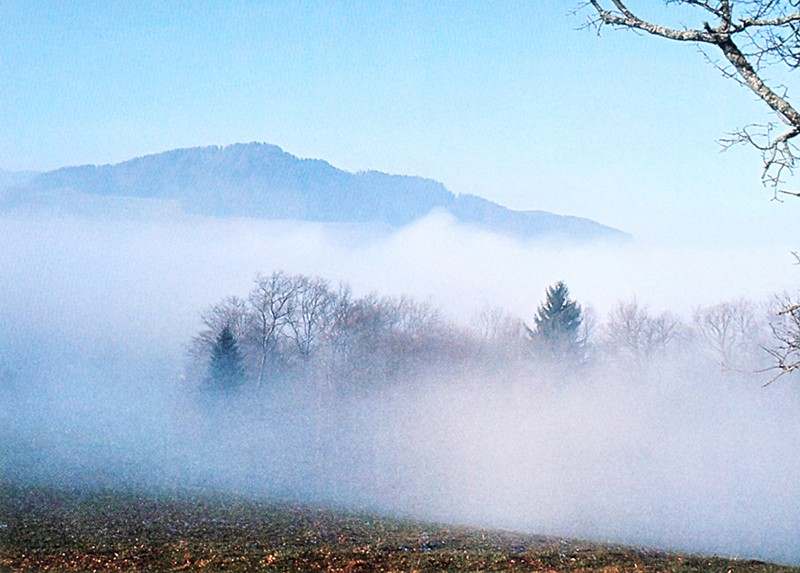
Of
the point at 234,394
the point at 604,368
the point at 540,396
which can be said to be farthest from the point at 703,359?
the point at 234,394

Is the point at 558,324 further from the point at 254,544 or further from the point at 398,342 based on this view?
the point at 254,544

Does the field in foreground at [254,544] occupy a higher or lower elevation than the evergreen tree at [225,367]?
lower

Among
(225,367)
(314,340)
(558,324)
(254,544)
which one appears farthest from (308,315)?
(254,544)

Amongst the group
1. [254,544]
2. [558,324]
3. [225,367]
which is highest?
[558,324]

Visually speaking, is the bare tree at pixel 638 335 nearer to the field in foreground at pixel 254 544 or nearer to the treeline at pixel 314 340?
the treeline at pixel 314 340

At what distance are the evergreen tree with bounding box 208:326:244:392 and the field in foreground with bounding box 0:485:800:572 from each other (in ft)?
93.6

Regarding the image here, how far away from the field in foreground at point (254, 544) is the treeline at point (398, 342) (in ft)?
103

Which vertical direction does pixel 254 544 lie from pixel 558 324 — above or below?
below

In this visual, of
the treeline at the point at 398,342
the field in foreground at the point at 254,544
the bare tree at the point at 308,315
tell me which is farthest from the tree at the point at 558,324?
the field in foreground at the point at 254,544

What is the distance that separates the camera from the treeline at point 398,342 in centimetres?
6212

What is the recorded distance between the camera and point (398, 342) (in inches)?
2776

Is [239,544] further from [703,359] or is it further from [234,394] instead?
[703,359]

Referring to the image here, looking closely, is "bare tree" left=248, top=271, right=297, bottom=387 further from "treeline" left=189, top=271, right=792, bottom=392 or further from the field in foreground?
the field in foreground

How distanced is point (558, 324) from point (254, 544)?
161 ft
